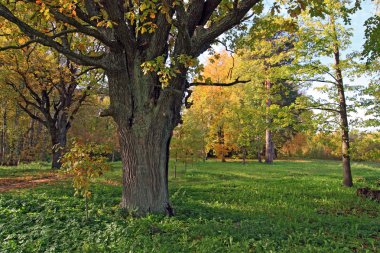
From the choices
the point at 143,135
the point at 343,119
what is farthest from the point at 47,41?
the point at 343,119

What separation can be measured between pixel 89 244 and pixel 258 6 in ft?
23.2

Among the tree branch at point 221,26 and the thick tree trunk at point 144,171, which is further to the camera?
the thick tree trunk at point 144,171

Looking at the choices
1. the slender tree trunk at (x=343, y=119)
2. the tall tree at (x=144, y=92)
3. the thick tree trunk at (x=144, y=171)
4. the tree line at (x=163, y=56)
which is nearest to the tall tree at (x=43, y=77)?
the tree line at (x=163, y=56)

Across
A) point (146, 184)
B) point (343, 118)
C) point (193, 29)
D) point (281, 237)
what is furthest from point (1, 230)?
point (343, 118)

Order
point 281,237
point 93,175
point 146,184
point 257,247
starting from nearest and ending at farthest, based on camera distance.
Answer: point 257,247 → point 281,237 → point 93,175 → point 146,184

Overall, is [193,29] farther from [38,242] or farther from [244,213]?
[38,242]

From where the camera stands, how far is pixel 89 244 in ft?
16.8

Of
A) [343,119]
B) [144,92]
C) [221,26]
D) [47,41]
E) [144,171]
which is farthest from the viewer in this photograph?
[343,119]

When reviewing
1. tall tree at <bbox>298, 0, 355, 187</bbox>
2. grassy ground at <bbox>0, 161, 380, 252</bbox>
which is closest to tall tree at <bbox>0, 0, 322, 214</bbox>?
grassy ground at <bbox>0, 161, 380, 252</bbox>

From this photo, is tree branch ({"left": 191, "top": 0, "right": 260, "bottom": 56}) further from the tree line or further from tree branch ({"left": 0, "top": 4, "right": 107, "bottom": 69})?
tree branch ({"left": 0, "top": 4, "right": 107, "bottom": 69})

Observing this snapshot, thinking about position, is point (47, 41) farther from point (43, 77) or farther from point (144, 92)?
point (43, 77)

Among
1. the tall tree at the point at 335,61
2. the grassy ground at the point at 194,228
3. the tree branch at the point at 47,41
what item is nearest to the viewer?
the grassy ground at the point at 194,228

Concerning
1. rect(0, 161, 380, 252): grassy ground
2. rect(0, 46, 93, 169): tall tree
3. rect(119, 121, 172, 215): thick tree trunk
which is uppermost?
rect(0, 46, 93, 169): tall tree

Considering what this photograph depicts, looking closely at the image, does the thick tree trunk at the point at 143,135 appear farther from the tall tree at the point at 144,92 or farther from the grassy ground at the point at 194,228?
the grassy ground at the point at 194,228
